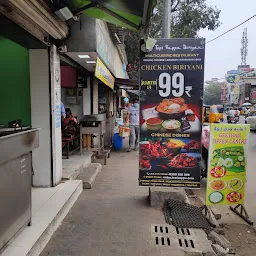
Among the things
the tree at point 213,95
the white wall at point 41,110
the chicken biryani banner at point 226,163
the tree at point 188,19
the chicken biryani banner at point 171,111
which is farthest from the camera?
the tree at point 213,95

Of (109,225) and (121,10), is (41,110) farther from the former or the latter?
(109,225)

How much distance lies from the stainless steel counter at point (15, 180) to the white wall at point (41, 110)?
1.66m

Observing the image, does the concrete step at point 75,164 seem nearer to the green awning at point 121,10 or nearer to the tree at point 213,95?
the green awning at point 121,10

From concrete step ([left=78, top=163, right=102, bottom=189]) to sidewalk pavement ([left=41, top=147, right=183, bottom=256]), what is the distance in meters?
0.15

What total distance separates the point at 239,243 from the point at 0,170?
11.2ft

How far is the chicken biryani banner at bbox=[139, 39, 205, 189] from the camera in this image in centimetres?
415

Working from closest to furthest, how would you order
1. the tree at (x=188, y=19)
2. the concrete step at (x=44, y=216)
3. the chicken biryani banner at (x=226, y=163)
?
the concrete step at (x=44, y=216) < the chicken biryani banner at (x=226, y=163) < the tree at (x=188, y=19)

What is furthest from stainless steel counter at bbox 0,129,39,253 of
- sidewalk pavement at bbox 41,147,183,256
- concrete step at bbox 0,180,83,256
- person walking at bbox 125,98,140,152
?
person walking at bbox 125,98,140,152

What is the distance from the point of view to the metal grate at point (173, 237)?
3.32 metres

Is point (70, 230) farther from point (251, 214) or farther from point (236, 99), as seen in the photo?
point (236, 99)

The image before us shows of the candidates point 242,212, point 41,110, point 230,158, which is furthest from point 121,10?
point 242,212

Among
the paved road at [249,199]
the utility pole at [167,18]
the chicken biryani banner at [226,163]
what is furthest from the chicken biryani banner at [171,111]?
the utility pole at [167,18]

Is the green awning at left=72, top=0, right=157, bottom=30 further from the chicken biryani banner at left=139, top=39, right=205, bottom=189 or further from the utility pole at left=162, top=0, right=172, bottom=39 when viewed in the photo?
the utility pole at left=162, top=0, right=172, bottom=39

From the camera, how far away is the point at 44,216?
141 inches
